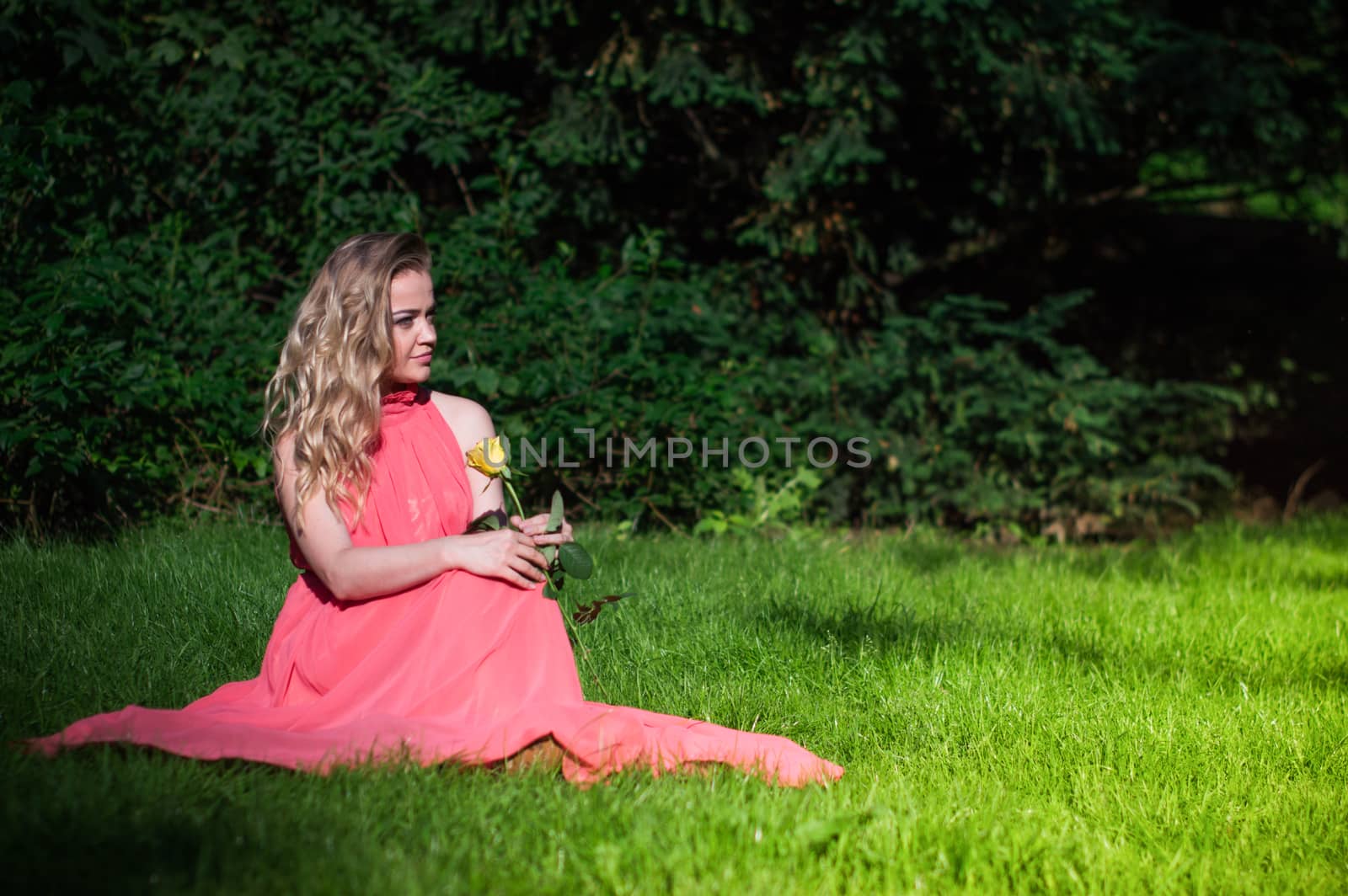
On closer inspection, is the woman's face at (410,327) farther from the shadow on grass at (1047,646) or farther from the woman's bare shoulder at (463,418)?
the shadow on grass at (1047,646)

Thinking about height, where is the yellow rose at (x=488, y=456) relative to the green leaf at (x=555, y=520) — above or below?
above

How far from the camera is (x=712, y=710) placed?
371cm

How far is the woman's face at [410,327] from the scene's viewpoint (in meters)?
3.17

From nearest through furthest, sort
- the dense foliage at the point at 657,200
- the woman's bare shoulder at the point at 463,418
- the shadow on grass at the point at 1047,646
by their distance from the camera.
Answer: the woman's bare shoulder at the point at 463,418 < the shadow on grass at the point at 1047,646 < the dense foliage at the point at 657,200

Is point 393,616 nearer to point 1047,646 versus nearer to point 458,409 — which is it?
point 458,409

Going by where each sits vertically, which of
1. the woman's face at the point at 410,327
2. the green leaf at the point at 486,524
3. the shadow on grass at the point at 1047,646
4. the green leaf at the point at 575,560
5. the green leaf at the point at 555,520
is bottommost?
the shadow on grass at the point at 1047,646

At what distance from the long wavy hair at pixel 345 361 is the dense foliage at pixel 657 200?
8.36 ft

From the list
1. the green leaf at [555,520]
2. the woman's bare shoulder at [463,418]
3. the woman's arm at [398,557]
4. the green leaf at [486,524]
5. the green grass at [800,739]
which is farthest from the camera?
the woman's bare shoulder at [463,418]

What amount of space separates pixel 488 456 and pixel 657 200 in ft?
19.3

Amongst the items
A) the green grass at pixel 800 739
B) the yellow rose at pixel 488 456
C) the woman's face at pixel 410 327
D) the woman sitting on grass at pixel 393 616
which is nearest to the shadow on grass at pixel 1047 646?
the green grass at pixel 800 739

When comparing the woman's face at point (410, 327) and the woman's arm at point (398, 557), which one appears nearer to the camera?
the woman's arm at point (398, 557)

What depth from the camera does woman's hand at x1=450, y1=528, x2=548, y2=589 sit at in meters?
2.92

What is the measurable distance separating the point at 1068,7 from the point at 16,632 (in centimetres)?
642

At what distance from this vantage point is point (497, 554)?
2.93 meters
